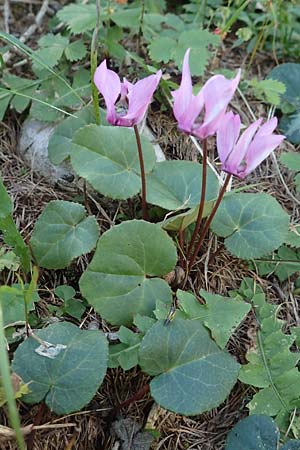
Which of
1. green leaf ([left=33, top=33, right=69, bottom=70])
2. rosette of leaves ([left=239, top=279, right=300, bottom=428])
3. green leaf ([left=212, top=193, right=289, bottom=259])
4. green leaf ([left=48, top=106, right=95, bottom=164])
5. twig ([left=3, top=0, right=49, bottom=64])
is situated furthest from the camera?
twig ([left=3, top=0, right=49, bottom=64])

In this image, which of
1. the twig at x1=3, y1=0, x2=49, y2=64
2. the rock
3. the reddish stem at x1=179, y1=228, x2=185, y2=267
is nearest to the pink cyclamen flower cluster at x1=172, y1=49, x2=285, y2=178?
the reddish stem at x1=179, y1=228, x2=185, y2=267

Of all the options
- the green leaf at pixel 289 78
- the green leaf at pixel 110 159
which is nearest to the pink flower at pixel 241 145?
the green leaf at pixel 110 159

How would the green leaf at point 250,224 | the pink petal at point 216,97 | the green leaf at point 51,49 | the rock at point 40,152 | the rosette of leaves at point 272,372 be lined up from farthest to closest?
the green leaf at point 51,49
the rock at point 40,152
the green leaf at point 250,224
the rosette of leaves at point 272,372
the pink petal at point 216,97

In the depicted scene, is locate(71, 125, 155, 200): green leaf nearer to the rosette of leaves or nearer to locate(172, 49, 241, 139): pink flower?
locate(172, 49, 241, 139): pink flower

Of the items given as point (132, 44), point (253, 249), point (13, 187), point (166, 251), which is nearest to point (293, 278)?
point (253, 249)

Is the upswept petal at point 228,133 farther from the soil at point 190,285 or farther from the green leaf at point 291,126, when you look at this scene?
the green leaf at point 291,126

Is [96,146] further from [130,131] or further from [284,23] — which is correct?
[284,23]

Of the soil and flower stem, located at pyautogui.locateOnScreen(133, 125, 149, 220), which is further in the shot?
flower stem, located at pyautogui.locateOnScreen(133, 125, 149, 220)

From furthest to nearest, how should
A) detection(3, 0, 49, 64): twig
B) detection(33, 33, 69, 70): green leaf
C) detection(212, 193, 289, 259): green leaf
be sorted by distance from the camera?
detection(3, 0, 49, 64): twig, detection(33, 33, 69, 70): green leaf, detection(212, 193, 289, 259): green leaf

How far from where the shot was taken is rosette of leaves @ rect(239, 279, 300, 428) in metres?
1.59

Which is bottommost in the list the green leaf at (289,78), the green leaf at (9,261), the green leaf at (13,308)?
the green leaf at (13,308)

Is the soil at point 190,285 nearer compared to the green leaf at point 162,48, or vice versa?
the soil at point 190,285

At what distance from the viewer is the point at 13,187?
208 cm

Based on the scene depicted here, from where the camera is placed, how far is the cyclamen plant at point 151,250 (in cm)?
143
